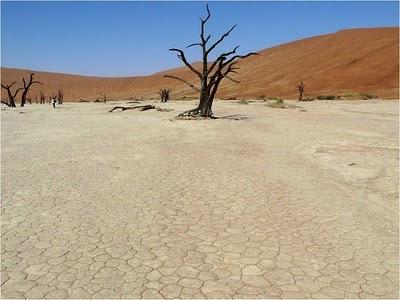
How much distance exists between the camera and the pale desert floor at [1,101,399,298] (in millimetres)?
4988

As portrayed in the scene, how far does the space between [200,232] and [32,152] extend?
321 inches

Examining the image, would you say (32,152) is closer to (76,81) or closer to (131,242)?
(131,242)

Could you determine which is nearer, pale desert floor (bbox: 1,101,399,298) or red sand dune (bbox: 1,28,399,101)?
pale desert floor (bbox: 1,101,399,298)

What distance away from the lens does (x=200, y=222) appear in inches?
272

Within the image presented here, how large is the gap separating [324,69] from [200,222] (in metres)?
63.3

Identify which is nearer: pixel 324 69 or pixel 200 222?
pixel 200 222

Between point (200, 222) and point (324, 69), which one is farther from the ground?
point (324, 69)

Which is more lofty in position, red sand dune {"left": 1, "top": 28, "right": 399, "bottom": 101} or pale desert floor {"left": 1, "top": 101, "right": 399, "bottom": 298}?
red sand dune {"left": 1, "top": 28, "right": 399, "bottom": 101}

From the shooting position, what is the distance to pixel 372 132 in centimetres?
1761

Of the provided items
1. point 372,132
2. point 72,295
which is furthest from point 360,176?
point 372,132

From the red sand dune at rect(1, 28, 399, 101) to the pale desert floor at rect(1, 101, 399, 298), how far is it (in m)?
37.8

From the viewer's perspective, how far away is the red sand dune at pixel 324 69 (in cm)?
5584

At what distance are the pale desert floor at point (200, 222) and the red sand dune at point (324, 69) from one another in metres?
37.8

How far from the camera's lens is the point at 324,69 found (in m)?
66.3
